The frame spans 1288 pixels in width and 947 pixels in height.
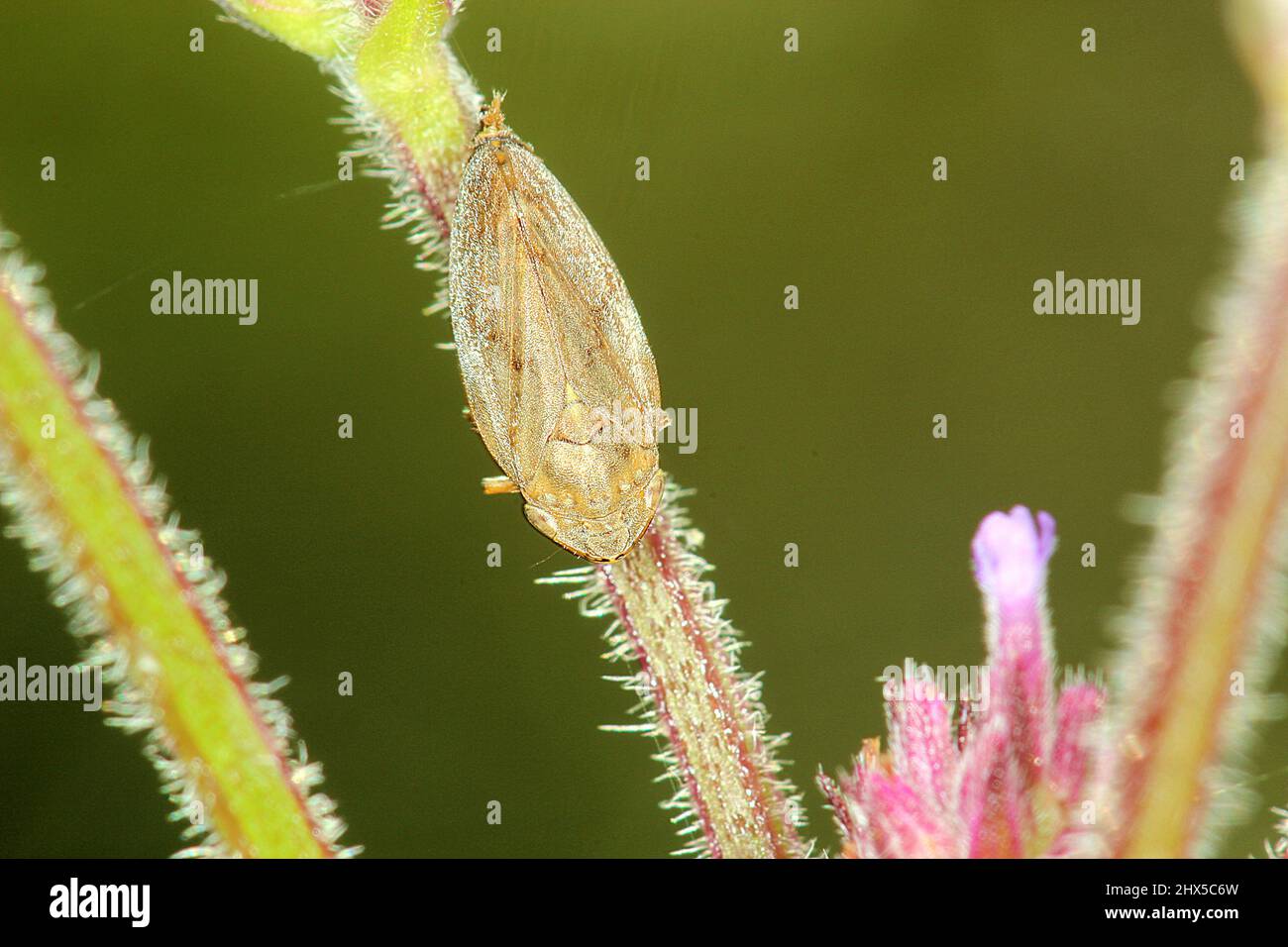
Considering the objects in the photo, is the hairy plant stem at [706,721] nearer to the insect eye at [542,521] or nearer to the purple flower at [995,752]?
the purple flower at [995,752]

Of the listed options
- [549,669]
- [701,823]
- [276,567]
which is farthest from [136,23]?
[701,823]

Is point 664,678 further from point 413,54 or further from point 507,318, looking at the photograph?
point 413,54

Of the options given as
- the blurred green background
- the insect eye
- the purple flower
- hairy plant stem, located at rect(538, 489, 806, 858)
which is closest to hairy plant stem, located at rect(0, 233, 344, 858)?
hairy plant stem, located at rect(538, 489, 806, 858)

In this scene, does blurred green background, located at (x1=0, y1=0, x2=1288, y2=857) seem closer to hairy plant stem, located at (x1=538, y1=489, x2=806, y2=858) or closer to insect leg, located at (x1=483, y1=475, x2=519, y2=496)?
insect leg, located at (x1=483, y1=475, x2=519, y2=496)

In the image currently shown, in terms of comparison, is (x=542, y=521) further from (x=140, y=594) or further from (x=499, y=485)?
(x=140, y=594)

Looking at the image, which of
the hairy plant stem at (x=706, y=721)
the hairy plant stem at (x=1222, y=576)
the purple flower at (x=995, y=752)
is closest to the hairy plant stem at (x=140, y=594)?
the hairy plant stem at (x=706, y=721)
